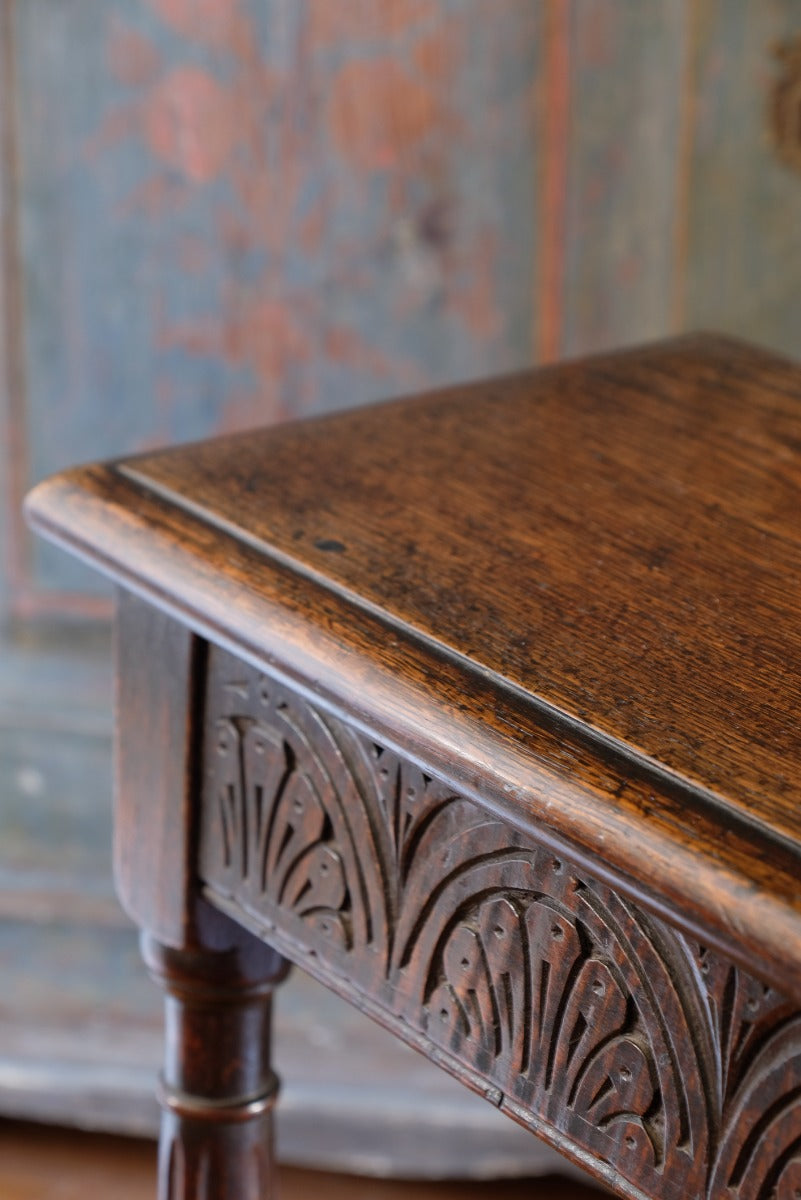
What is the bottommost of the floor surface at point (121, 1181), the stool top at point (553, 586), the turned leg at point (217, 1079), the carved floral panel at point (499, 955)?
the floor surface at point (121, 1181)

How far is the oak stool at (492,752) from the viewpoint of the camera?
559 mm

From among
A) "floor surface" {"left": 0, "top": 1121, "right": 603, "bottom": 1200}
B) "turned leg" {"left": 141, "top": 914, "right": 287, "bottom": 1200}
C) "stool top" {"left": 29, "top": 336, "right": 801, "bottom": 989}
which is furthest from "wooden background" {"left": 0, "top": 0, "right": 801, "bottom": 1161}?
"turned leg" {"left": 141, "top": 914, "right": 287, "bottom": 1200}

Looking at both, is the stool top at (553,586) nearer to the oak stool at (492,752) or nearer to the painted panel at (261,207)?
the oak stool at (492,752)

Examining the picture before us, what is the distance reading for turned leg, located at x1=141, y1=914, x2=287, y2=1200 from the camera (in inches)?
35.9

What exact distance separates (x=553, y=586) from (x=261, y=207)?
1.18 meters

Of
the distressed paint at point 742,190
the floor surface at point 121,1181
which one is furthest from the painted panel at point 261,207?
the floor surface at point 121,1181

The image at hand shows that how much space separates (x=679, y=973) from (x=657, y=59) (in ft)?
4.18

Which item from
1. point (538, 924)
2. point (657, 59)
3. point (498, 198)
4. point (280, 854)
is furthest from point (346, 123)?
point (538, 924)

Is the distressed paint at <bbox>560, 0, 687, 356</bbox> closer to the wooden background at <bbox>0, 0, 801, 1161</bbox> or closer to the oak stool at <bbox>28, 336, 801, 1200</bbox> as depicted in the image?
the wooden background at <bbox>0, 0, 801, 1161</bbox>

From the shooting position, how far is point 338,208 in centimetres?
176

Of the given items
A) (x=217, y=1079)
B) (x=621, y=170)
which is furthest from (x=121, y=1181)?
(x=621, y=170)

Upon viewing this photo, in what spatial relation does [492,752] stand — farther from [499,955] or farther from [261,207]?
[261,207]

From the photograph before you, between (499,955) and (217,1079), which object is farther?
(217,1079)

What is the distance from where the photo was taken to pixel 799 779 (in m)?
0.54
